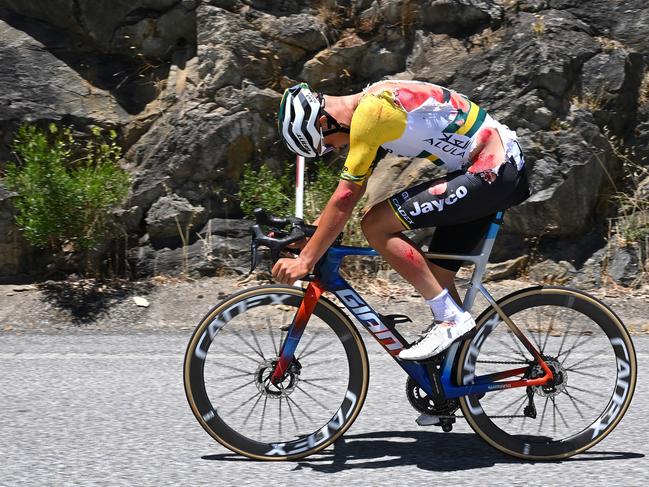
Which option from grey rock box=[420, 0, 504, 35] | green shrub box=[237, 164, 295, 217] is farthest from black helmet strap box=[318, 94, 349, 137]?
grey rock box=[420, 0, 504, 35]

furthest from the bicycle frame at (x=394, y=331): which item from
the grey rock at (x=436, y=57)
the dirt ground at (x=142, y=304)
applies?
the grey rock at (x=436, y=57)

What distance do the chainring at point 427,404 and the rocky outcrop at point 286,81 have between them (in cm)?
435

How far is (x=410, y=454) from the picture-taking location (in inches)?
165

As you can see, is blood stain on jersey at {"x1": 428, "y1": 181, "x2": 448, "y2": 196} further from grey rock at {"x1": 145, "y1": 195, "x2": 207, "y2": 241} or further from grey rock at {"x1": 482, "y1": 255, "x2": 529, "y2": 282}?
grey rock at {"x1": 145, "y1": 195, "x2": 207, "y2": 241}

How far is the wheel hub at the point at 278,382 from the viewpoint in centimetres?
411

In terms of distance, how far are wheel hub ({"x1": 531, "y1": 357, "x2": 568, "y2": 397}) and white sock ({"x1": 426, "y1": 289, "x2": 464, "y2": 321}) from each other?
1.75 feet

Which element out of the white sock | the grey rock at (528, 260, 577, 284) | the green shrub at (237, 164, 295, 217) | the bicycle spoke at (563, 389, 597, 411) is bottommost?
the grey rock at (528, 260, 577, 284)

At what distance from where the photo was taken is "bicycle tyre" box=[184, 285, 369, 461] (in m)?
3.97

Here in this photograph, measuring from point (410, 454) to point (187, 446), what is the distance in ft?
3.54

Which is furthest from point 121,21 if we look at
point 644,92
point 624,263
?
point 624,263

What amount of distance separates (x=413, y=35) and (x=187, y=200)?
2.91 metres

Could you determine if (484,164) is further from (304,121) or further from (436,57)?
(436,57)

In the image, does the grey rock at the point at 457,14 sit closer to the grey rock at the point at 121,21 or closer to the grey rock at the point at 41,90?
the grey rock at the point at 121,21

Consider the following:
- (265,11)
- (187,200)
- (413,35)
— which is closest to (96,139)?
(187,200)
